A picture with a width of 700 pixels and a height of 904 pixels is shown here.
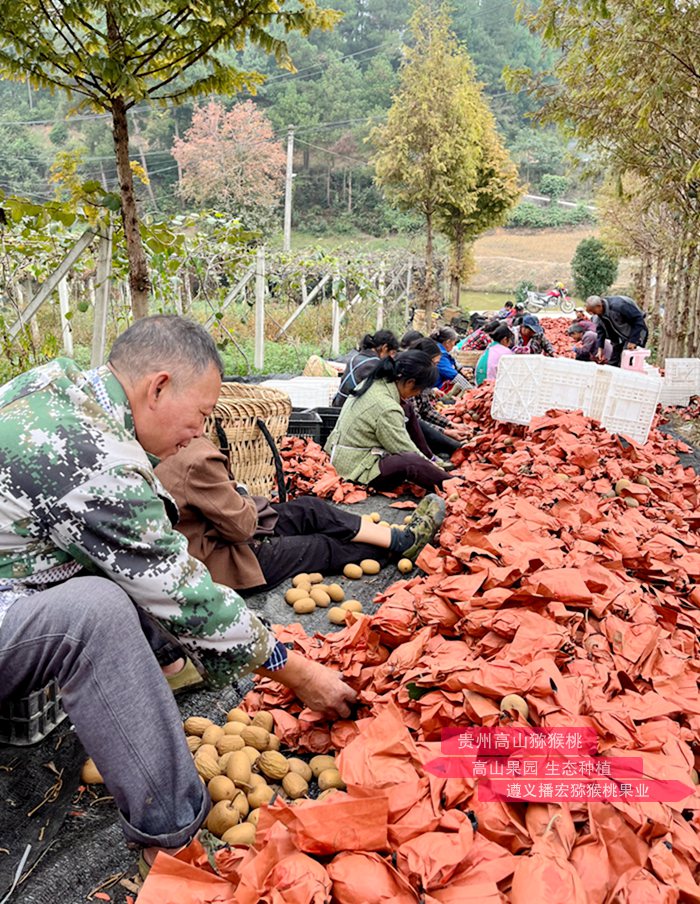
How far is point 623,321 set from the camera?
28.9 ft

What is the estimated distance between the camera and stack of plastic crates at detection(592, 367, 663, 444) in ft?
15.7

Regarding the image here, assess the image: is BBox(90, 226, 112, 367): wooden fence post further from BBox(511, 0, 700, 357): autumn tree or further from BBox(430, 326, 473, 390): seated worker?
BBox(430, 326, 473, 390): seated worker

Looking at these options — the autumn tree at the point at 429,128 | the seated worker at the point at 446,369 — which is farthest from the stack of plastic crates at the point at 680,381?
the autumn tree at the point at 429,128

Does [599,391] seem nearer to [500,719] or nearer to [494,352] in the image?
[494,352]

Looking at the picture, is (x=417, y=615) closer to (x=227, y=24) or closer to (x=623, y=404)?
(x=227, y=24)

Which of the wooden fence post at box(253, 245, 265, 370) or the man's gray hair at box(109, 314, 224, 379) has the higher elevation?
the man's gray hair at box(109, 314, 224, 379)

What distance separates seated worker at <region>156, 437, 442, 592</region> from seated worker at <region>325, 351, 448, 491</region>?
0.86 meters

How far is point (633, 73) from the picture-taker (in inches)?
225

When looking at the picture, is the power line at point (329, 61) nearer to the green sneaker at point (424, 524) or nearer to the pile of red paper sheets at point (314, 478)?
the pile of red paper sheets at point (314, 478)

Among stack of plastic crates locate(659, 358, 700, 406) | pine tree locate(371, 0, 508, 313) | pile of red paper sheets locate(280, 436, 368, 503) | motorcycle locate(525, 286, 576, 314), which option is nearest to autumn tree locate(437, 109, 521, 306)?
pine tree locate(371, 0, 508, 313)

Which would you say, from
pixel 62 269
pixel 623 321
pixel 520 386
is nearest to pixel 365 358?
pixel 520 386

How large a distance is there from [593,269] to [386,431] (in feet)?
89.5

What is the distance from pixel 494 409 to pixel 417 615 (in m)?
3.25

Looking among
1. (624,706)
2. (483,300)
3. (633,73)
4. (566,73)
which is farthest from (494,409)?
(483,300)
